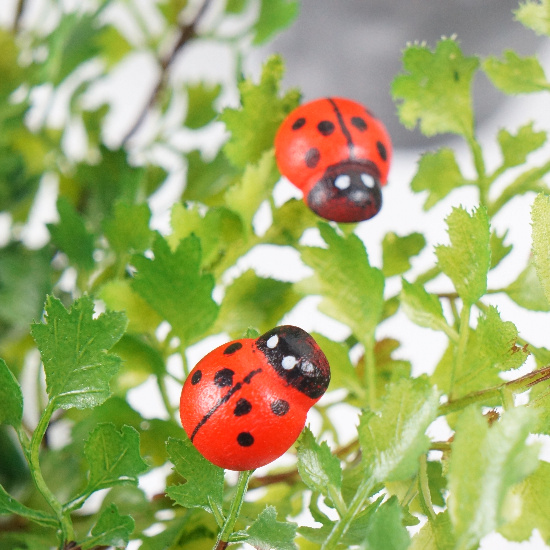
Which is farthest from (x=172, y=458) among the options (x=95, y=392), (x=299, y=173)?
(x=299, y=173)

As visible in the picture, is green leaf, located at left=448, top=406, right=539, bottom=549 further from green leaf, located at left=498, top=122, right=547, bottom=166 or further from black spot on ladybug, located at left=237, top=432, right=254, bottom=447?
green leaf, located at left=498, top=122, right=547, bottom=166

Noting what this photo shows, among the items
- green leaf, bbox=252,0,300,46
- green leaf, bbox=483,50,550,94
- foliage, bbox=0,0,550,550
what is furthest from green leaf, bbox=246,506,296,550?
green leaf, bbox=252,0,300,46

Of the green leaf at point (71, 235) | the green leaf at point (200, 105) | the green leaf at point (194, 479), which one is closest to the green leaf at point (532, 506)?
the green leaf at point (194, 479)

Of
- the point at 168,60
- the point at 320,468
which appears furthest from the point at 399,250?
the point at 168,60

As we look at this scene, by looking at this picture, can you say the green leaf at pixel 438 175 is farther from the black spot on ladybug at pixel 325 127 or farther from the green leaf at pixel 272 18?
the green leaf at pixel 272 18

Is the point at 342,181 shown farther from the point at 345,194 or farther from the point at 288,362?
the point at 288,362

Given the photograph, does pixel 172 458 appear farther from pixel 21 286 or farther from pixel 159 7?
pixel 159 7

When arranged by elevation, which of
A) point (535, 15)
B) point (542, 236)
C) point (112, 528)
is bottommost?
point (112, 528)
